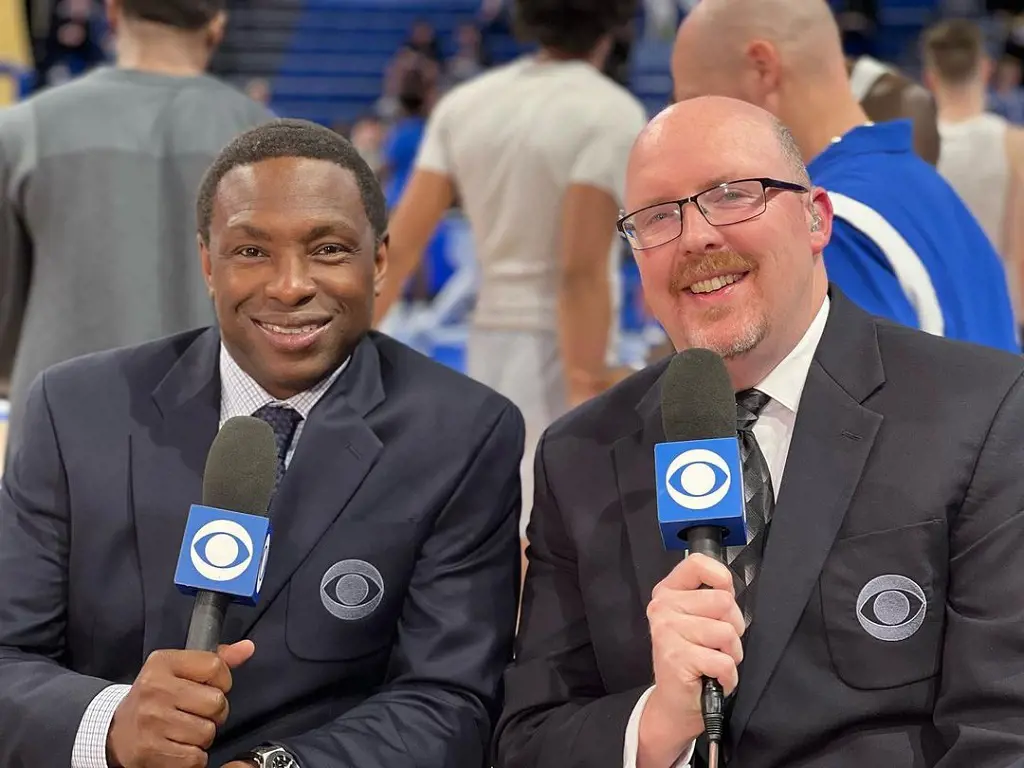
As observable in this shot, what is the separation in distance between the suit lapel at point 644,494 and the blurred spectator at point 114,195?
1.72 meters

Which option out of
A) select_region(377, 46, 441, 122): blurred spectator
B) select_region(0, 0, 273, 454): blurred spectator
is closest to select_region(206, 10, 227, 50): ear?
select_region(0, 0, 273, 454): blurred spectator

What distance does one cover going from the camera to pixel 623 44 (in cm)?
843

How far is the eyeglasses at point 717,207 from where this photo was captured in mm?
2227

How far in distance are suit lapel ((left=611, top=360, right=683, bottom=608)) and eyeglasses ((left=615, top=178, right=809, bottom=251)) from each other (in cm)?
24

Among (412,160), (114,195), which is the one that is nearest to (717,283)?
(114,195)

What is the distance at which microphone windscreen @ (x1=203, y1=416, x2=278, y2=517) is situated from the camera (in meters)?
1.93

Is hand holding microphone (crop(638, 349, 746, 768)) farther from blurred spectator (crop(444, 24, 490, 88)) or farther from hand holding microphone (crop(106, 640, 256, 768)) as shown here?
blurred spectator (crop(444, 24, 490, 88))

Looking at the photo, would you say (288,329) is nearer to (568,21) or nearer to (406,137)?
(568,21)

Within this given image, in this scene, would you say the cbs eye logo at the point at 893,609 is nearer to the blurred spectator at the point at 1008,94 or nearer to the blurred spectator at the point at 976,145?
the blurred spectator at the point at 976,145

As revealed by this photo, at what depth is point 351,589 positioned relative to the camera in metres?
2.32

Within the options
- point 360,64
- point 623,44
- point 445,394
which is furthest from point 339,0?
point 445,394

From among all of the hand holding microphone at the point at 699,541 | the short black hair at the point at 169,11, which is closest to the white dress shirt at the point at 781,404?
the hand holding microphone at the point at 699,541

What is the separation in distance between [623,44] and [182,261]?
17.1ft

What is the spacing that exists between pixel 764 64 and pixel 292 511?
145 centimetres
